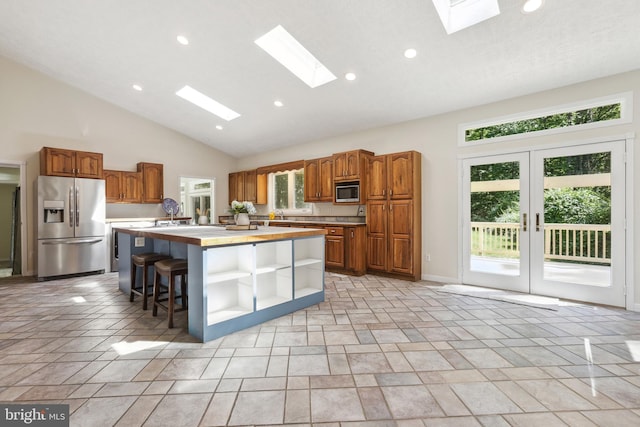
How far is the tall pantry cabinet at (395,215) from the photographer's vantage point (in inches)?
180

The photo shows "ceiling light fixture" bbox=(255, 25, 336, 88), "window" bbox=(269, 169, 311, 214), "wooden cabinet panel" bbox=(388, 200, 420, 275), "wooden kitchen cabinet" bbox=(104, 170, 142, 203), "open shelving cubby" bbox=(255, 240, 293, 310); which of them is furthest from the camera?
"window" bbox=(269, 169, 311, 214)

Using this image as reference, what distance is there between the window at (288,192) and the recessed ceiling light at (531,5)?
469cm

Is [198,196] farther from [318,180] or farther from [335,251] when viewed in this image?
[335,251]

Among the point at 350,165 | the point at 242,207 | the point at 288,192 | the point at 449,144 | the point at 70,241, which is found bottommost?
the point at 70,241

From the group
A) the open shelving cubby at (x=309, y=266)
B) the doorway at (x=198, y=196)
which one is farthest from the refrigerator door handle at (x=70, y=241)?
the open shelving cubby at (x=309, y=266)

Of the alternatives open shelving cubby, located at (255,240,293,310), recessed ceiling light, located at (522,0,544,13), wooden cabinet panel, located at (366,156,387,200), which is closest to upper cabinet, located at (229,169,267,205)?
wooden cabinet panel, located at (366,156,387,200)

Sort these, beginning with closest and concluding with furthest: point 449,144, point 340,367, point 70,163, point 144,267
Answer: point 340,367
point 144,267
point 449,144
point 70,163

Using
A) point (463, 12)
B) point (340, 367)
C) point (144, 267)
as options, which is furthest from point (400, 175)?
point (144, 267)

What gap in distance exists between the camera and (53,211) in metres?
4.84

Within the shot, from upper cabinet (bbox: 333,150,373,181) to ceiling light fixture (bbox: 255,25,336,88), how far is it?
1398 mm

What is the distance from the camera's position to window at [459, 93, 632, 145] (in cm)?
331

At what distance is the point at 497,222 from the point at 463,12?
2.71 meters

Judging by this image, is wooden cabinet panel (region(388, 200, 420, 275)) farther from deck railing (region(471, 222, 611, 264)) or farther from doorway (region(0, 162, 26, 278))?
doorway (region(0, 162, 26, 278))

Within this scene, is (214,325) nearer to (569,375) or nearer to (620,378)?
(569,375)
